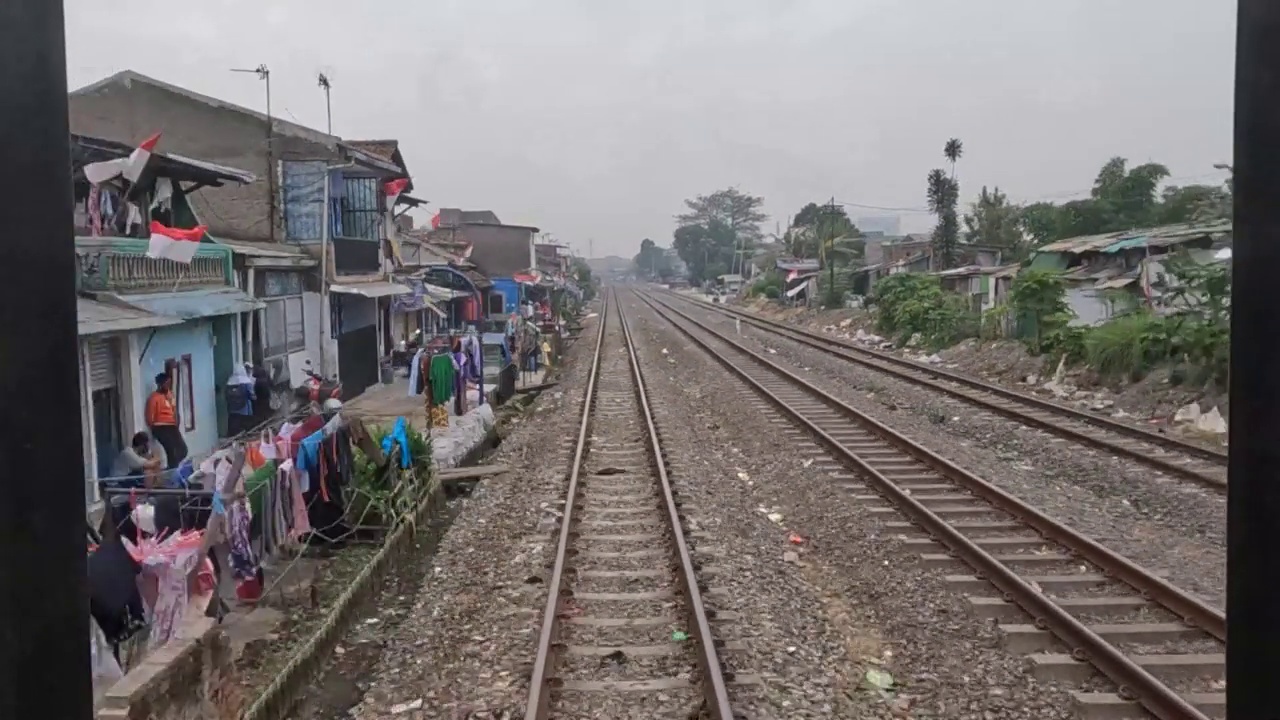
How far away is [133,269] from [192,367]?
1.97 metres

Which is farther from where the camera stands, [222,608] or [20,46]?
[222,608]

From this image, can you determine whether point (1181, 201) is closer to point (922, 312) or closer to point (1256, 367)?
point (922, 312)

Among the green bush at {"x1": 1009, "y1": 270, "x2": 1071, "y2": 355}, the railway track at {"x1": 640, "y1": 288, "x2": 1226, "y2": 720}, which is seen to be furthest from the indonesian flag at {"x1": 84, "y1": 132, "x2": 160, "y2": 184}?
the green bush at {"x1": 1009, "y1": 270, "x2": 1071, "y2": 355}

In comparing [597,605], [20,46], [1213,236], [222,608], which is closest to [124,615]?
[222,608]

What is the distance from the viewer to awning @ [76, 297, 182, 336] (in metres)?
9.15

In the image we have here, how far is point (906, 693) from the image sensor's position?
5660 mm

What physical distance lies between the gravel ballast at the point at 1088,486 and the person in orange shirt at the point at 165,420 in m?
8.88

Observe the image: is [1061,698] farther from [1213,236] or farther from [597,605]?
[1213,236]

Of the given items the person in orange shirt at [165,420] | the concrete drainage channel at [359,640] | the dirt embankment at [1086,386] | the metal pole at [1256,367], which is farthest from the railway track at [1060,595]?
the person in orange shirt at [165,420]

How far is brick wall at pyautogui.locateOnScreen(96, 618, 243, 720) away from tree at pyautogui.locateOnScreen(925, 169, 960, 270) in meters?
42.4

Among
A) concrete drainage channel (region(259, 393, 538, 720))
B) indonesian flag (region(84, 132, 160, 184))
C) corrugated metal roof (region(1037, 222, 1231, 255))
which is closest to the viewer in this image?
concrete drainage channel (region(259, 393, 538, 720))

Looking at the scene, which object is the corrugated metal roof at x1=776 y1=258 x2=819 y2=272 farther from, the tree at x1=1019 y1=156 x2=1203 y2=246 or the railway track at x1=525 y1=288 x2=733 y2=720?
the railway track at x1=525 y1=288 x2=733 y2=720

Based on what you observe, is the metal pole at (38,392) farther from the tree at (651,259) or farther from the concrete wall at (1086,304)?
the tree at (651,259)

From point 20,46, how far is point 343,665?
6226 mm
